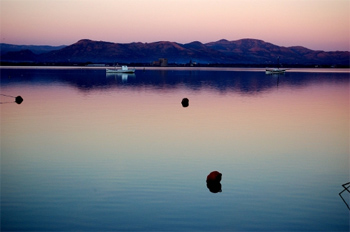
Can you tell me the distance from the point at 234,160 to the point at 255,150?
7.32 ft

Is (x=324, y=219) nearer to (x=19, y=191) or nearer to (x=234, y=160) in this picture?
(x=234, y=160)

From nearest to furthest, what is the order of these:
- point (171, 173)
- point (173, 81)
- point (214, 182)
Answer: point (214, 182), point (171, 173), point (173, 81)

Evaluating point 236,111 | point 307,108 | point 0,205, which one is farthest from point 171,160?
point 307,108

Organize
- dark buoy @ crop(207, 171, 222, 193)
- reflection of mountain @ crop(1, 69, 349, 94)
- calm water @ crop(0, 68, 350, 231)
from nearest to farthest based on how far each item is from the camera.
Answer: calm water @ crop(0, 68, 350, 231) → dark buoy @ crop(207, 171, 222, 193) → reflection of mountain @ crop(1, 69, 349, 94)

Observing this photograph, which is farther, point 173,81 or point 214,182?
point 173,81

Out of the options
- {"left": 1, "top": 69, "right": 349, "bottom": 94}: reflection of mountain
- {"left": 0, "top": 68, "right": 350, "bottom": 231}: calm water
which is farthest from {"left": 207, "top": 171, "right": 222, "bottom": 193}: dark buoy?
{"left": 1, "top": 69, "right": 349, "bottom": 94}: reflection of mountain

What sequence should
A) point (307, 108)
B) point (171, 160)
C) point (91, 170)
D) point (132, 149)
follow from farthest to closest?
point (307, 108), point (132, 149), point (171, 160), point (91, 170)

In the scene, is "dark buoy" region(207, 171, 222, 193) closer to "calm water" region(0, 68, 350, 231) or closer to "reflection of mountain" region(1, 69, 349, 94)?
"calm water" region(0, 68, 350, 231)

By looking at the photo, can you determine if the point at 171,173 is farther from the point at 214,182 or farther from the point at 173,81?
the point at 173,81

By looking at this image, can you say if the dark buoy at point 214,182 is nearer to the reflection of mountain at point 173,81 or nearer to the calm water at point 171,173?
the calm water at point 171,173

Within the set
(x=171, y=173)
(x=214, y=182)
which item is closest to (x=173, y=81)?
(x=171, y=173)

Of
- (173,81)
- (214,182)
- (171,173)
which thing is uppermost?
(173,81)

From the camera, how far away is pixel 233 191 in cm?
1291

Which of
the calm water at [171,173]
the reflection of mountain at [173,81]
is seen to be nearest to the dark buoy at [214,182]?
the calm water at [171,173]
